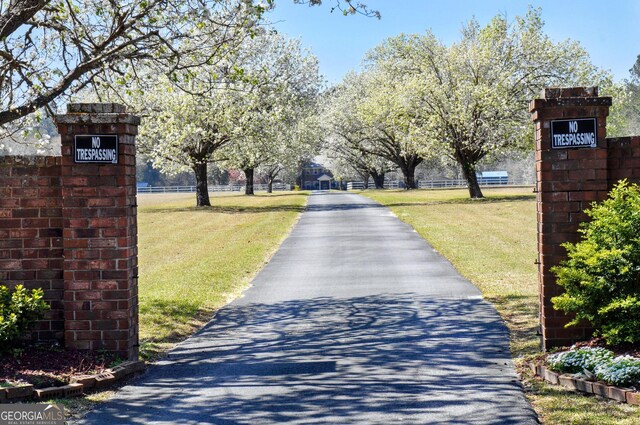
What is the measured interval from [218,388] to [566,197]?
4057 mm

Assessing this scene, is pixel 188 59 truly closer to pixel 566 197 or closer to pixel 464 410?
pixel 566 197

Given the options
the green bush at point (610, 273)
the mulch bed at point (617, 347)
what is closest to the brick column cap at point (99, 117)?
the green bush at point (610, 273)

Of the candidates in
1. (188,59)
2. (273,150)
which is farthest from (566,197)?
(273,150)

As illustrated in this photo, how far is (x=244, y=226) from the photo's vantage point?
28750 millimetres

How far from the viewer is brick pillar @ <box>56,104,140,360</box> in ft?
25.0

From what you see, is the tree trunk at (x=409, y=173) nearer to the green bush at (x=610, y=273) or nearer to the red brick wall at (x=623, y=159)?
the red brick wall at (x=623, y=159)

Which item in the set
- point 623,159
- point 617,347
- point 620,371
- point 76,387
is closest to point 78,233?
point 76,387

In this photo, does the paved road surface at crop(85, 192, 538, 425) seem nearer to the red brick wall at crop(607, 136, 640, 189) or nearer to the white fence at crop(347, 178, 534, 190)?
the red brick wall at crop(607, 136, 640, 189)

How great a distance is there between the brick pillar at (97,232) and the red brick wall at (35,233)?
25 cm

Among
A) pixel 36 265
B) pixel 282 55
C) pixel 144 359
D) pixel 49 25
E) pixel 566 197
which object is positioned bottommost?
pixel 144 359

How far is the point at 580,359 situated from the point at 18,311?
5.54m

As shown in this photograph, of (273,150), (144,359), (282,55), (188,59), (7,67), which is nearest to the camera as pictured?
(144,359)

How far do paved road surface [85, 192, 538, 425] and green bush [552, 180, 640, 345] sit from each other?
1.00m

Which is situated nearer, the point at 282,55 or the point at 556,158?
the point at 556,158
